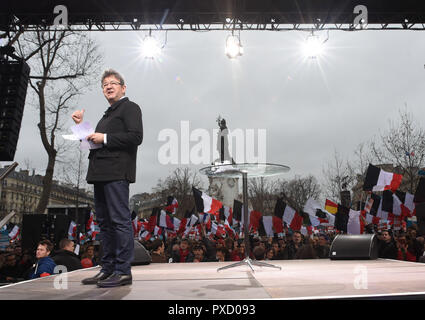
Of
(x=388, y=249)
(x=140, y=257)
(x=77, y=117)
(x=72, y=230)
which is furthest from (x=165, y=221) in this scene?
(x=77, y=117)

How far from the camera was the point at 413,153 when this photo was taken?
19484 millimetres

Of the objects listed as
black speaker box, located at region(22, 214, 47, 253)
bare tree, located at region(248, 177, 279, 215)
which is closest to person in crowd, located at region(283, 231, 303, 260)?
black speaker box, located at region(22, 214, 47, 253)

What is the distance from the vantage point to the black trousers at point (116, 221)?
270 centimetres

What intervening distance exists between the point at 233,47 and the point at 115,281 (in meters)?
9.69

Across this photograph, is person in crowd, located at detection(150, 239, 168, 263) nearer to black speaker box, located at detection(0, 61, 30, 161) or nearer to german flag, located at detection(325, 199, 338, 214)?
black speaker box, located at detection(0, 61, 30, 161)

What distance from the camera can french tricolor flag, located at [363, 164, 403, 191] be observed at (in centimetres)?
1053

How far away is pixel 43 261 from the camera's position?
4793 millimetres

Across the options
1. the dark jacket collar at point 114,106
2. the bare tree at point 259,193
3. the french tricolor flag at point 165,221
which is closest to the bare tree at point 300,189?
the bare tree at point 259,193

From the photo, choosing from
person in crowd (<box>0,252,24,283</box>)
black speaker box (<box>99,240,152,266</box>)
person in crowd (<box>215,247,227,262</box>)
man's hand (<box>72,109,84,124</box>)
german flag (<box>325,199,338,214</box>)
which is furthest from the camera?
german flag (<box>325,199,338,214</box>)

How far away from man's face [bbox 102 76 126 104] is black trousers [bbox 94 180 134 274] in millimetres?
726

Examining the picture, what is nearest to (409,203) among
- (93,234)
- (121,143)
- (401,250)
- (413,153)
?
(401,250)

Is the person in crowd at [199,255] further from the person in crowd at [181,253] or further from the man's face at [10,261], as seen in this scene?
the man's face at [10,261]

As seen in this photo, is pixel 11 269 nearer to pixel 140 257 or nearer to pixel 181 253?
pixel 181 253
